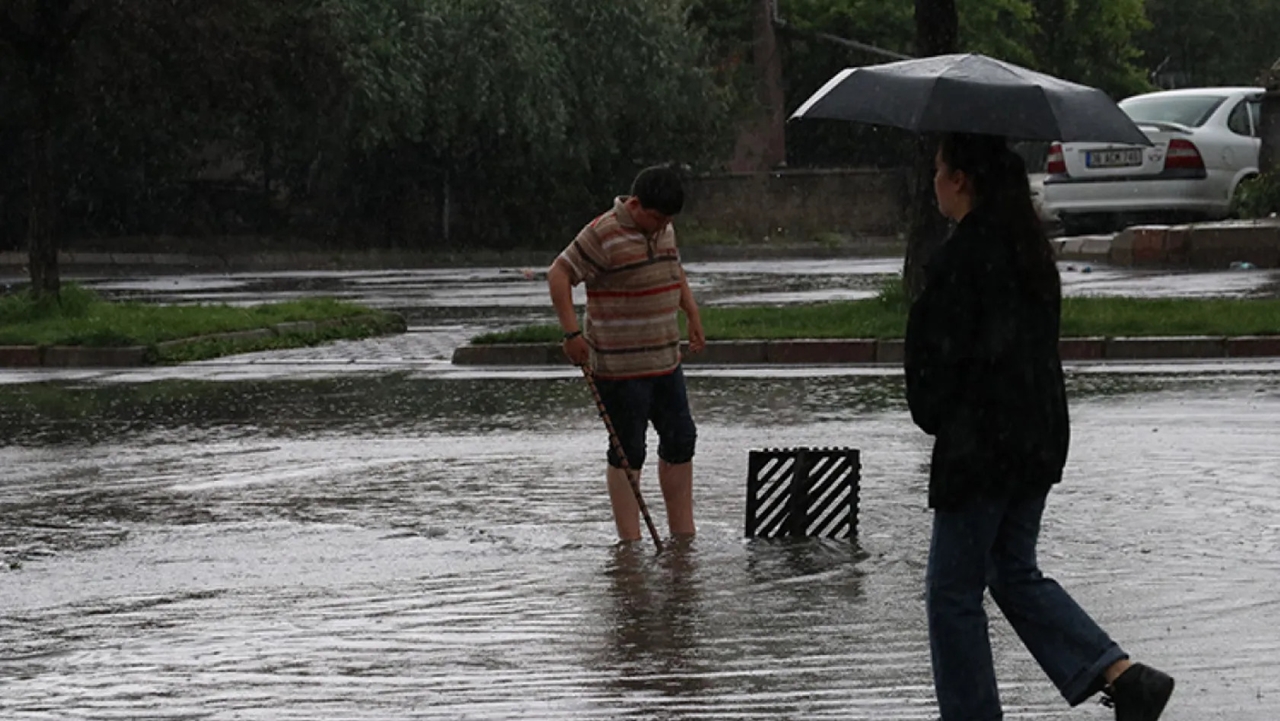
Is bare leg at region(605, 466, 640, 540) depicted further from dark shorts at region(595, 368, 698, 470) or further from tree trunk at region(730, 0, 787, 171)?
tree trunk at region(730, 0, 787, 171)

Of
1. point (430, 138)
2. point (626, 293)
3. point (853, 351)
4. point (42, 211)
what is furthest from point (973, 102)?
point (430, 138)

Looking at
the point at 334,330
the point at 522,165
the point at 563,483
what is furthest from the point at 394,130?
the point at 563,483

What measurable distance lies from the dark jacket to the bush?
21976 millimetres

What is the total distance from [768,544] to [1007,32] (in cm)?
5253

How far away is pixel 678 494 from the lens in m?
9.81

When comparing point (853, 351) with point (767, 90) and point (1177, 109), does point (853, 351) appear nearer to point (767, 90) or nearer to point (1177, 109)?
point (1177, 109)

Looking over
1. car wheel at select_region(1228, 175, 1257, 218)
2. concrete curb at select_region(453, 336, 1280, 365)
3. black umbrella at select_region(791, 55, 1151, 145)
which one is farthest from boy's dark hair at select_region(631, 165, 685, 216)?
car wheel at select_region(1228, 175, 1257, 218)

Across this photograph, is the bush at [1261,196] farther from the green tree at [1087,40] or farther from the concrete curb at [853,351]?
the green tree at [1087,40]

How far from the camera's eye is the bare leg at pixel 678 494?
32.1 feet

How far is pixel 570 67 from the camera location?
4297cm

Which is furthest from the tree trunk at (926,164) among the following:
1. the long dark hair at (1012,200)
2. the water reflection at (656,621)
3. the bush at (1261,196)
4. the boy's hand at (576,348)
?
the long dark hair at (1012,200)

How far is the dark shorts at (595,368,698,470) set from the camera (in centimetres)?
953

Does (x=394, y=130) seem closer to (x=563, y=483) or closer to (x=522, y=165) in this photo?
(x=522, y=165)

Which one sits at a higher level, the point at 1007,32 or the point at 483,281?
the point at 1007,32
